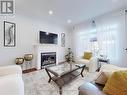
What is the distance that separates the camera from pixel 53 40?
232 inches

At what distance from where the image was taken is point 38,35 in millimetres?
5148

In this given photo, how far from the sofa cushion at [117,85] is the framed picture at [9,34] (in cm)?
397

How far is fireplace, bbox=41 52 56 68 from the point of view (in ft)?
16.8

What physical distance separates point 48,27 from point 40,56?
178cm

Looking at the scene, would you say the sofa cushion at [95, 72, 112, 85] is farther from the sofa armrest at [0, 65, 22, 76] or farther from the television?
the television

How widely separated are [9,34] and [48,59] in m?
2.26

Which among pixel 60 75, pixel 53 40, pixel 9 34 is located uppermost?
pixel 9 34

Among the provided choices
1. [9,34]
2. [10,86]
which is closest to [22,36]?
[9,34]

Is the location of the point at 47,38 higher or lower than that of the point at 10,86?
higher

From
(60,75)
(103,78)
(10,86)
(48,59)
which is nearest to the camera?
(10,86)

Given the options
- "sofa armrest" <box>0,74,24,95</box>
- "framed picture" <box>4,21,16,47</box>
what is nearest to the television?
"framed picture" <box>4,21,16,47</box>

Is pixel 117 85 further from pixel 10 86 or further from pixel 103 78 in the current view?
pixel 10 86

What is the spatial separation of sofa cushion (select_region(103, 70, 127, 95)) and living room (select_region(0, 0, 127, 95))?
1.39m

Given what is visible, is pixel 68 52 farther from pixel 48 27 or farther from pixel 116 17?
pixel 116 17
